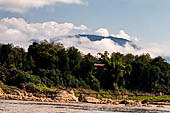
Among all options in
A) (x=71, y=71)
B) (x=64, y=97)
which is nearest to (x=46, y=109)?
(x=64, y=97)

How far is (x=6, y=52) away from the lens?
3467 inches

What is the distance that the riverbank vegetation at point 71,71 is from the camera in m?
81.8

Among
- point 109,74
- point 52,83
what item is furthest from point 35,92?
point 109,74

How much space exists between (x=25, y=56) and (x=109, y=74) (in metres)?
23.5

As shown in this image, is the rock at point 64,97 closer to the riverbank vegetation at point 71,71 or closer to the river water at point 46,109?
the riverbank vegetation at point 71,71

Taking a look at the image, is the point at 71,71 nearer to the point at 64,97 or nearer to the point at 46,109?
the point at 64,97

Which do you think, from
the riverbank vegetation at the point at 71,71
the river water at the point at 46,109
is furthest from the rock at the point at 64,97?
the river water at the point at 46,109

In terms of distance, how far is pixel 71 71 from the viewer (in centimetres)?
9894

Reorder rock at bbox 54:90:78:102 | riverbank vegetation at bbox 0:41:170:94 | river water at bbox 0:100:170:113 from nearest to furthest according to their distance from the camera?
1. river water at bbox 0:100:170:113
2. rock at bbox 54:90:78:102
3. riverbank vegetation at bbox 0:41:170:94

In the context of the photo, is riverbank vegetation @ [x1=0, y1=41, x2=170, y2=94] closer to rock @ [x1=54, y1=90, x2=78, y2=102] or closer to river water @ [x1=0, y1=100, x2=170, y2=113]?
rock @ [x1=54, y1=90, x2=78, y2=102]

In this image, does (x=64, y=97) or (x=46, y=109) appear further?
(x=64, y=97)

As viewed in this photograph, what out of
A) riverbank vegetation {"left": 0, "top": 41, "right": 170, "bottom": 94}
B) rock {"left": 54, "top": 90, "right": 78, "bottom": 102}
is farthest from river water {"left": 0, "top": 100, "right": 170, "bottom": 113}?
riverbank vegetation {"left": 0, "top": 41, "right": 170, "bottom": 94}

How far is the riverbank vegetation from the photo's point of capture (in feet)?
268

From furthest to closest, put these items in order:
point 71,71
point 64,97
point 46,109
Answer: point 71,71, point 64,97, point 46,109
